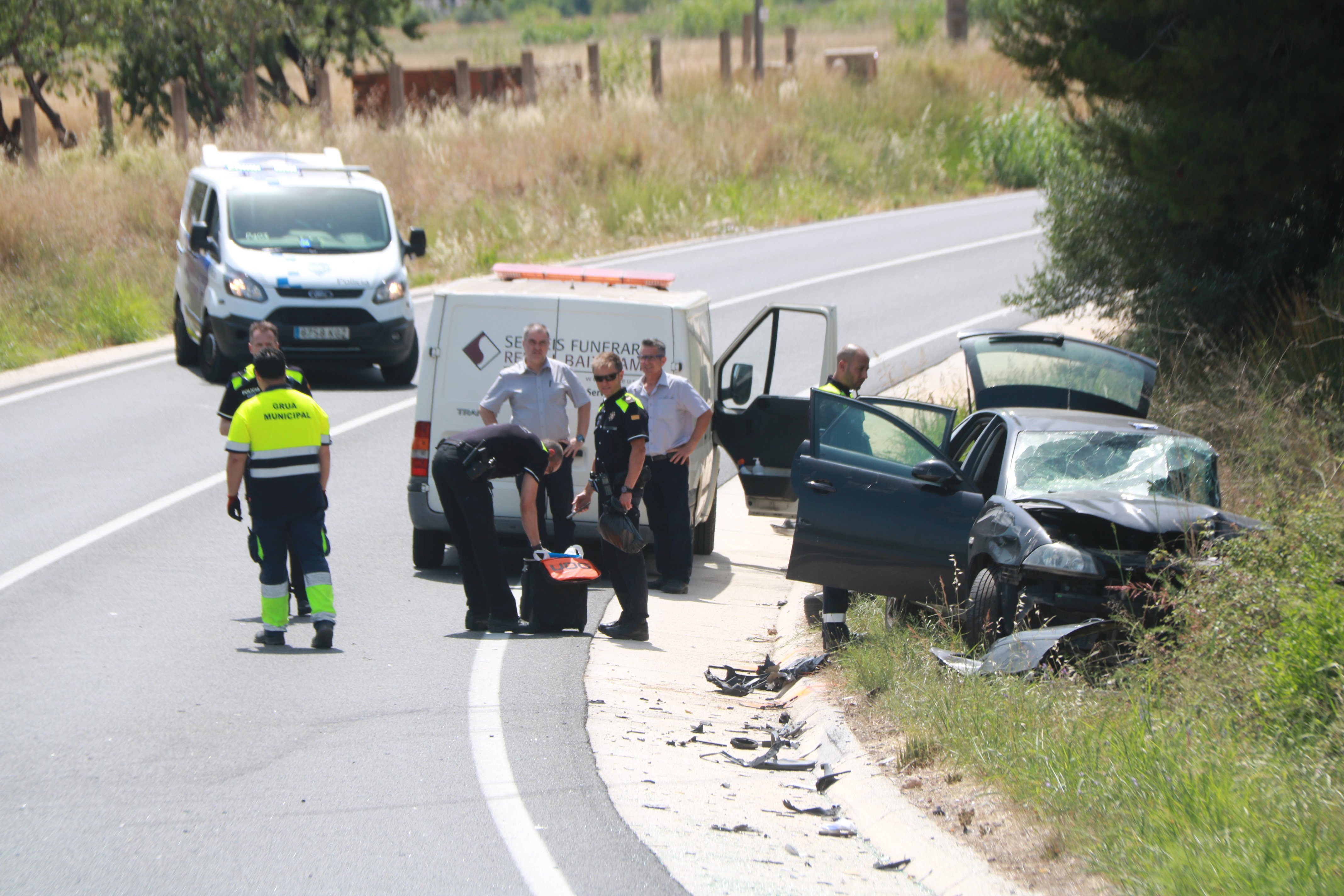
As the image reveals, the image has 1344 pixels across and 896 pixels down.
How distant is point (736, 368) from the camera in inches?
417

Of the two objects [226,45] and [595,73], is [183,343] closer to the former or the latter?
[595,73]

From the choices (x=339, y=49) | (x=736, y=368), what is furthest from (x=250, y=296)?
(x=339, y=49)

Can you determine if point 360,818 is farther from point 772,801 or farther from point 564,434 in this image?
point 564,434

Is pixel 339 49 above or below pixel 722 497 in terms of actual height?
above

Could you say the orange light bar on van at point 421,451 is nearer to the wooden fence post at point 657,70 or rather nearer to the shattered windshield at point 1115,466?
the shattered windshield at point 1115,466

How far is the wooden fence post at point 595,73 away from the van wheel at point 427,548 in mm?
24473

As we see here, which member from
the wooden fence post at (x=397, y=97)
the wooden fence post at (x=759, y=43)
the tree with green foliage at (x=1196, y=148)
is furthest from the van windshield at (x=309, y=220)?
the wooden fence post at (x=759, y=43)

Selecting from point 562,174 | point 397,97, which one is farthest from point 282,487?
point 397,97

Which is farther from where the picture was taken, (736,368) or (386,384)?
(386,384)

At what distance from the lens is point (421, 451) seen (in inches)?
387

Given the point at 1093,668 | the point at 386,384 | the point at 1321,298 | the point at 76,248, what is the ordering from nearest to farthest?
1. the point at 1093,668
2. the point at 1321,298
3. the point at 386,384
4. the point at 76,248

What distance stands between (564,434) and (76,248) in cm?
1608

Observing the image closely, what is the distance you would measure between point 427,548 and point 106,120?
25689 mm

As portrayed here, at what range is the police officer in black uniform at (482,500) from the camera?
27.9ft
